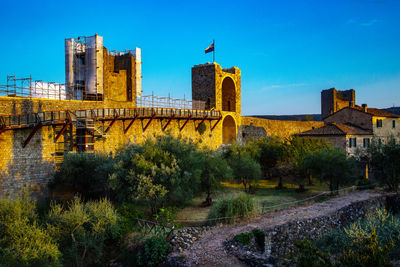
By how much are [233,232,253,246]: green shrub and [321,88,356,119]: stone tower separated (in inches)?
1515

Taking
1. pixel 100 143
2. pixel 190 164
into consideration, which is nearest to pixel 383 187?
pixel 190 164

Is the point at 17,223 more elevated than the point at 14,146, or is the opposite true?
the point at 14,146

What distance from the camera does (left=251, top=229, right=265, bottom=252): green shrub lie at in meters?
11.9

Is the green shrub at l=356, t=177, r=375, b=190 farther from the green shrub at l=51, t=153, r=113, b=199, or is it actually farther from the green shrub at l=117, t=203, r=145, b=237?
the green shrub at l=51, t=153, r=113, b=199

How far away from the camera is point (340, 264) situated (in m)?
8.48

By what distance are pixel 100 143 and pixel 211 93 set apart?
535 inches

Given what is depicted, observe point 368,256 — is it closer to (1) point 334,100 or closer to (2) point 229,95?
(2) point 229,95

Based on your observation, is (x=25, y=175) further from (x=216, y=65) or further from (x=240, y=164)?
(x=216, y=65)

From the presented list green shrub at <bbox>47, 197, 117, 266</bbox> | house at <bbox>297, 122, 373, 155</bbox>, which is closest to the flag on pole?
house at <bbox>297, 122, 373, 155</bbox>

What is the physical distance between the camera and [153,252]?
11695mm

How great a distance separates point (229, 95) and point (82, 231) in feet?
79.8

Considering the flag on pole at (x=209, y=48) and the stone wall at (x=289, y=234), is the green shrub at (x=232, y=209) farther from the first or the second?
the flag on pole at (x=209, y=48)

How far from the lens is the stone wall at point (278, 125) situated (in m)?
36.8

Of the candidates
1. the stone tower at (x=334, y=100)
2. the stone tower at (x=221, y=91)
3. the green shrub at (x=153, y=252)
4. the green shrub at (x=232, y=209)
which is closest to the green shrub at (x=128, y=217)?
the green shrub at (x=153, y=252)
